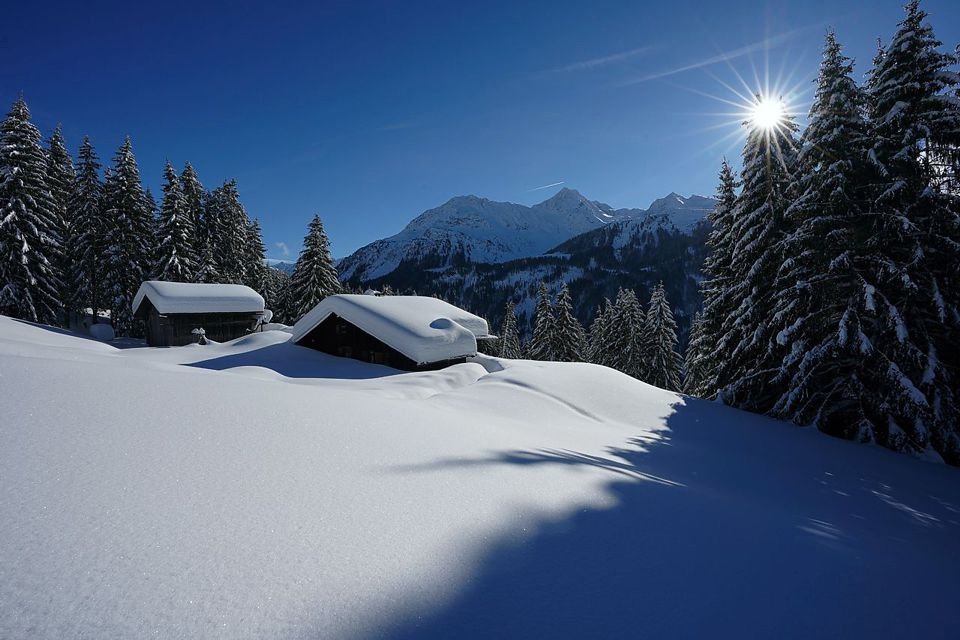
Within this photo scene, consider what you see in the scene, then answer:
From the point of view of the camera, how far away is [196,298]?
23031 mm

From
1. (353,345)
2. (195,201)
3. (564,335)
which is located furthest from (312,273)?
(564,335)

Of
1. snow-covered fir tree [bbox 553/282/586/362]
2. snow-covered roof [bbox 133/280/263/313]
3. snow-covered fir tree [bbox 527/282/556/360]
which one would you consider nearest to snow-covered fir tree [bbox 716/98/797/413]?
snow-covered fir tree [bbox 553/282/586/362]

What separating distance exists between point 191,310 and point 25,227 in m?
12.3

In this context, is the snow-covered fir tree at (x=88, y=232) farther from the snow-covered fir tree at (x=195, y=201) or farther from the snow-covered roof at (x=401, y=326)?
the snow-covered roof at (x=401, y=326)

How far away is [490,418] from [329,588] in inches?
249

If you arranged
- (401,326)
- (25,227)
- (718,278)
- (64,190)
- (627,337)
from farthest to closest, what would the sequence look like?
(627,337), (64,190), (25,227), (718,278), (401,326)

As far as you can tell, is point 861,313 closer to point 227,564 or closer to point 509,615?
point 509,615

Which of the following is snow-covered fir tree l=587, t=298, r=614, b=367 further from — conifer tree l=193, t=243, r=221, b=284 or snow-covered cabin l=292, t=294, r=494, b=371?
conifer tree l=193, t=243, r=221, b=284

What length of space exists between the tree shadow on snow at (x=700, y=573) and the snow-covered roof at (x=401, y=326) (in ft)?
32.3

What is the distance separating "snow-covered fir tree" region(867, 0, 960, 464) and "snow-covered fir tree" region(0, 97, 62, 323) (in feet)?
133

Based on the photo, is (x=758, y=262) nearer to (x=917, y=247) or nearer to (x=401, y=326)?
(x=917, y=247)

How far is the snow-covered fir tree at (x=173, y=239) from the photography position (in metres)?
30.2

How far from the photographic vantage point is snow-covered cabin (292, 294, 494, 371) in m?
15.1

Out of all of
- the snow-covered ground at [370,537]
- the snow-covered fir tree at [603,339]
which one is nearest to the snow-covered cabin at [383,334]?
the snow-covered ground at [370,537]
